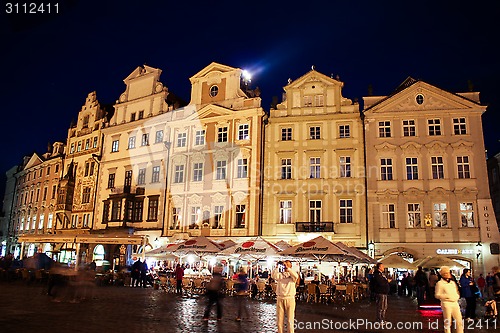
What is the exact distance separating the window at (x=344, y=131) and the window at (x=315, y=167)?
8.44 ft

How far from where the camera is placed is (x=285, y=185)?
1378 inches

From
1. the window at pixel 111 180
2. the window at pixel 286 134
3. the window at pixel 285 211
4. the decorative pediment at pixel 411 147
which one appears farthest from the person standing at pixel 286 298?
the window at pixel 111 180

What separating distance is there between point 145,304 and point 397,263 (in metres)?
15.3

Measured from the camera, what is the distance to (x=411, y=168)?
33.1 metres

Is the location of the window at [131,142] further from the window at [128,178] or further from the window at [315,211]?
the window at [315,211]

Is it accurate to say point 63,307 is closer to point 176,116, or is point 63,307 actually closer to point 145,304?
point 145,304

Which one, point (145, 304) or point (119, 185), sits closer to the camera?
point (145, 304)

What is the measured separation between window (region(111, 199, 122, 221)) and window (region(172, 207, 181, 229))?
5.40 meters

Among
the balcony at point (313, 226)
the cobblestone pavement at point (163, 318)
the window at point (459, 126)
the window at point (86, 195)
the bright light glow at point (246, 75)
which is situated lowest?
the cobblestone pavement at point (163, 318)

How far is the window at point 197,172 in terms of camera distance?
38.1 m

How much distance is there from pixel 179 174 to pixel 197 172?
6.02 feet

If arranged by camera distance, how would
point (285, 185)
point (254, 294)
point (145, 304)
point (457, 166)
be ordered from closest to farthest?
1. point (145, 304)
2. point (254, 294)
3. point (457, 166)
4. point (285, 185)

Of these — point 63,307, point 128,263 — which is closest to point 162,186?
point 128,263

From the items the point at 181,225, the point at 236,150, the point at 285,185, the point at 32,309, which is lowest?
the point at 32,309
